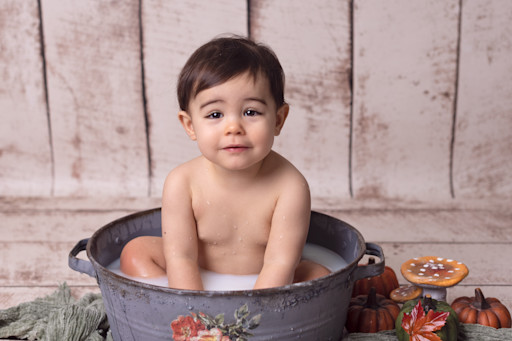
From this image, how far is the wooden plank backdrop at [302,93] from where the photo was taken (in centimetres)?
195

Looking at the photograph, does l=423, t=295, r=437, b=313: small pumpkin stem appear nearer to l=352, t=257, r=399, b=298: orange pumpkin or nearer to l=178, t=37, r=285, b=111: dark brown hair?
l=352, t=257, r=399, b=298: orange pumpkin

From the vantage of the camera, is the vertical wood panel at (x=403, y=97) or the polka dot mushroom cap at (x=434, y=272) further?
the vertical wood panel at (x=403, y=97)

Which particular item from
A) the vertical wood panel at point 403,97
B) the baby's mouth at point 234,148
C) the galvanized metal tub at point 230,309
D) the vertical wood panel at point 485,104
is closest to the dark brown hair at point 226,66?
the baby's mouth at point 234,148

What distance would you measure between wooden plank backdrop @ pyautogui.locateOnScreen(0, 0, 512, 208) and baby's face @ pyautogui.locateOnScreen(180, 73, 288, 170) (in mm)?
896

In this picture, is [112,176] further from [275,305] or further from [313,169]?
[275,305]

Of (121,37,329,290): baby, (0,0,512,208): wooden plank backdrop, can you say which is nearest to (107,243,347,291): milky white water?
(121,37,329,290): baby

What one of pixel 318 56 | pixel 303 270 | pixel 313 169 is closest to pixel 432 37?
pixel 318 56

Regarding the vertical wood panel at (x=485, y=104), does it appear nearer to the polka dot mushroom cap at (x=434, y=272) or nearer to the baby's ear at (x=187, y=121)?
the polka dot mushroom cap at (x=434, y=272)

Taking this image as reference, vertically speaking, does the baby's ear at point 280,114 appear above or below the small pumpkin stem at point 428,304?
above

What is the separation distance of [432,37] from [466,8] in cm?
13

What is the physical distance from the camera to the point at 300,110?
6.58ft

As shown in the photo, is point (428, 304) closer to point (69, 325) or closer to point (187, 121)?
point (187, 121)

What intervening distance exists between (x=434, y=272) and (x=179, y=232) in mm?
493

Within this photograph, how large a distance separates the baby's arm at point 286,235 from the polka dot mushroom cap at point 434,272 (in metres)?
0.22
